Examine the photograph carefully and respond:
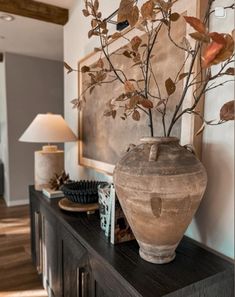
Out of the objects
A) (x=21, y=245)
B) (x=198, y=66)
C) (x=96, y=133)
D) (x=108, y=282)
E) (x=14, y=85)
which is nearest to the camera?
(x=108, y=282)

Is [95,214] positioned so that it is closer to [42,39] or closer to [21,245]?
[21,245]

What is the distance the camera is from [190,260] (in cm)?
99

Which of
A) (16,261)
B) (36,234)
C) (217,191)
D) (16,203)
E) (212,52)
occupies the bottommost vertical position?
(16,261)

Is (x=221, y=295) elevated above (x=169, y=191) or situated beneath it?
situated beneath

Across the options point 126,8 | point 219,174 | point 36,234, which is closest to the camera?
point 126,8

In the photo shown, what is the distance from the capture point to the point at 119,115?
5.42 feet

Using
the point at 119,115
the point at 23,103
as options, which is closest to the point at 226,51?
the point at 119,115

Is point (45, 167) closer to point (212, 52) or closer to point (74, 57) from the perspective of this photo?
point (74, 57)

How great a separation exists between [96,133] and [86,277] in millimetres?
1109

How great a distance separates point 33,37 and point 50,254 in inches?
104

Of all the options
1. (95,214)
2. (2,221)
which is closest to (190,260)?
(95,214)

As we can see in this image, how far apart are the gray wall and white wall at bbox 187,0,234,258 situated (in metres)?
3.51

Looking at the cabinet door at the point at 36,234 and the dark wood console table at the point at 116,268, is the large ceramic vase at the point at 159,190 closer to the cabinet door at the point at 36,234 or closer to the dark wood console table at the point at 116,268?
the dark wood console table at the point at 116,268

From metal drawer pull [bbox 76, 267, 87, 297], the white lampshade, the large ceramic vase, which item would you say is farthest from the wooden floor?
the large ceramic vase
